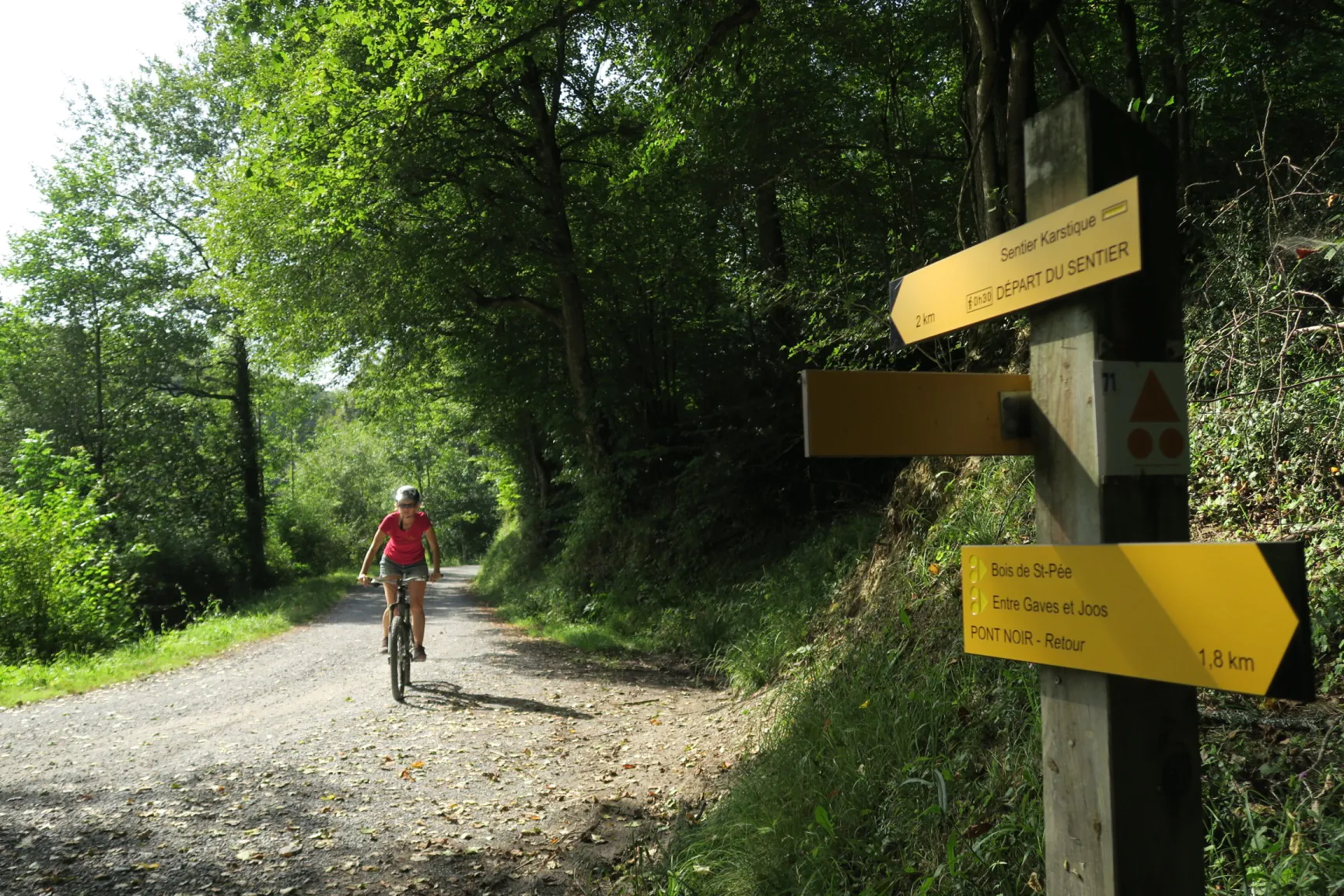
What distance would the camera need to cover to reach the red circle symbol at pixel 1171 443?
209 centimetres

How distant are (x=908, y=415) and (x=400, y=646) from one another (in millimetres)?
7487

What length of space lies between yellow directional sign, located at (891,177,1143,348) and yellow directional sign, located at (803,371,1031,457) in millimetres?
233

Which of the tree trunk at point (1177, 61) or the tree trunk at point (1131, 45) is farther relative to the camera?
the tree trunk at point (1177, 61)

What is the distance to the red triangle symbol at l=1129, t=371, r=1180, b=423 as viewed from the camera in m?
2.09

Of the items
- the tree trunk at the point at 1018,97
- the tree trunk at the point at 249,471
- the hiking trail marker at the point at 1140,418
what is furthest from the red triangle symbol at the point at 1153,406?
the tree trunk at the point at 249,471

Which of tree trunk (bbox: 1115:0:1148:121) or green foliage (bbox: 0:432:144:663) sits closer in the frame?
tree trunk (bbox: 1115:0:1148:121)

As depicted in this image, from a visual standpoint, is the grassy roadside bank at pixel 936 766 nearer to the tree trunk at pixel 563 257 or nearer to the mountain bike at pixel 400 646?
the mountain bike at pixel 400 646

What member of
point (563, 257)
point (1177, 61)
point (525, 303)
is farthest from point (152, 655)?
point (1177, 61)

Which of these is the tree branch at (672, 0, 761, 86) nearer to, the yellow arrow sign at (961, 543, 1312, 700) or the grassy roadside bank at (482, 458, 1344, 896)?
the grassy roadside bank at (482, 458, 1344, 896)

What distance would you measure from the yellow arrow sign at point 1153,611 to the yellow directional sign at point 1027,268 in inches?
24.0

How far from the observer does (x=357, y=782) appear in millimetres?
6023

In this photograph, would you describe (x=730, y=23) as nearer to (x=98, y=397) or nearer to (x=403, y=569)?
(x=403, y=569)

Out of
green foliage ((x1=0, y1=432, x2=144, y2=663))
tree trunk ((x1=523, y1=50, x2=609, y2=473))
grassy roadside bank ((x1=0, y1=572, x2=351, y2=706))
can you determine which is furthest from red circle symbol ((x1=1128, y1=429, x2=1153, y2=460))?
green foliage ((x1=0, y1=432, x2=144, y2=663))

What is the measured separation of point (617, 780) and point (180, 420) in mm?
28736
